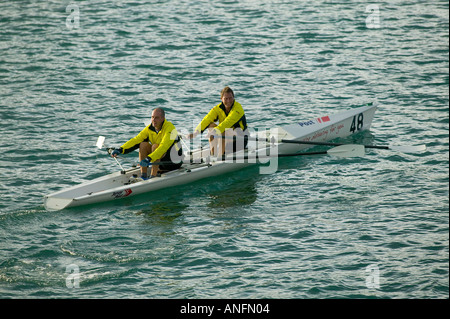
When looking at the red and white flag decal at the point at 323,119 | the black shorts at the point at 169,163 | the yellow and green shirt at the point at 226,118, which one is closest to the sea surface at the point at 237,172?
the black shorts at the point at 169,163

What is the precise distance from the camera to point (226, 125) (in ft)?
51.7

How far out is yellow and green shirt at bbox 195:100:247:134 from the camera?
51.7 ft

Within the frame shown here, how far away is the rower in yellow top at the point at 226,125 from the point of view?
1577 cm

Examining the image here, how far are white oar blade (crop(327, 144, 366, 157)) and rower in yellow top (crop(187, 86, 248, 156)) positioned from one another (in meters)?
2.07

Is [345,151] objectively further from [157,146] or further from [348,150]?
[157,146]

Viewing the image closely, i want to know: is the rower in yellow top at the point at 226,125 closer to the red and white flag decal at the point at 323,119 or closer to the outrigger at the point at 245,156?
the outrigger at the point at 245,156

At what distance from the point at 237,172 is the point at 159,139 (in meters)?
2.06

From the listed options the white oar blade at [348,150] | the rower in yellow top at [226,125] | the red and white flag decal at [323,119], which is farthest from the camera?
the red and white flag decal at [323,119]

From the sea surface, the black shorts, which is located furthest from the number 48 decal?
the black shorts

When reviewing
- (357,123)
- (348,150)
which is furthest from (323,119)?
(348,150)

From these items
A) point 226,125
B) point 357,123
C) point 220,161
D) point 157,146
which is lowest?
point 220,161

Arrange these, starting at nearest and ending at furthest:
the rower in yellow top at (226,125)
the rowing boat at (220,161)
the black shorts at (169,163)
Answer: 1. the rowing boat at (220,161)
2. the black shorts at (169,163)
3. the rower in yellow top at (226,125)

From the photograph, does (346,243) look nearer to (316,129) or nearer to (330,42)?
(316,129)
